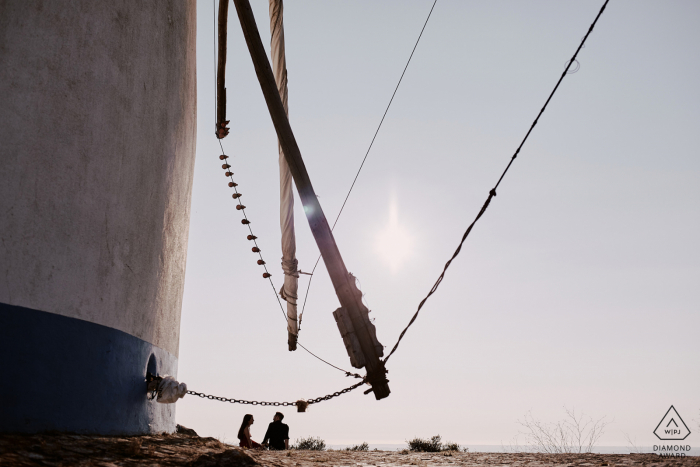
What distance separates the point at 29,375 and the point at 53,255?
0.97 metres

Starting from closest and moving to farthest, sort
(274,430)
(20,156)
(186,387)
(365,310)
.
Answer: (20,156) → (186,387) → (365,310) → (274,430)

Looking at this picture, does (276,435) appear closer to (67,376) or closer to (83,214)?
(67,376)

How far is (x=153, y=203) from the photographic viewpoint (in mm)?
5996

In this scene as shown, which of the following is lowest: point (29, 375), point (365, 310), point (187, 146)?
point (29, 375)

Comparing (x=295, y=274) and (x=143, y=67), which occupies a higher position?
(x=143, y=67)

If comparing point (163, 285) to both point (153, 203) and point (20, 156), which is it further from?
point (20, 156)

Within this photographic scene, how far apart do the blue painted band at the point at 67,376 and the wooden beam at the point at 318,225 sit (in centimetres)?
227

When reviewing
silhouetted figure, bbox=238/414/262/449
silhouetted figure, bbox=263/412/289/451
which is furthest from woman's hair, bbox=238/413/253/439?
silhouetted figure, bbox=263/412/289/451

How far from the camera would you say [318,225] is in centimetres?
670

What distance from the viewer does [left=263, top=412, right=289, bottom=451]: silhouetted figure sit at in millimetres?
10312

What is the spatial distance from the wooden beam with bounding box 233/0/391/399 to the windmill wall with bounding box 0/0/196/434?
1.22 meters

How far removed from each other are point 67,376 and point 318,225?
123 inches

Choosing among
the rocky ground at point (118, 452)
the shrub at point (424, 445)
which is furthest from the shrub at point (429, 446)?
the rocky ground at point (118, 452)

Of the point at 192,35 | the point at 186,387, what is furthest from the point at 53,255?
the point at 192,35
